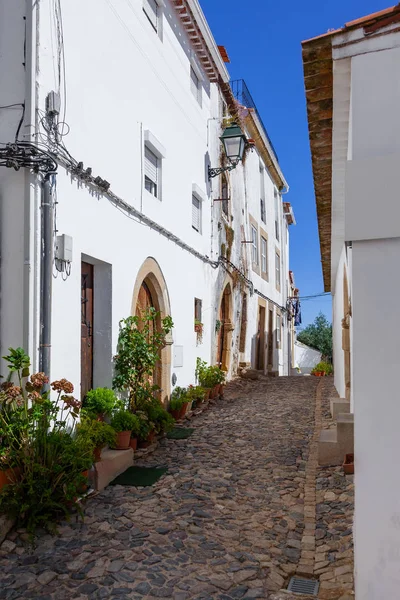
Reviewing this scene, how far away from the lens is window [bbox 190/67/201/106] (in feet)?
37.6

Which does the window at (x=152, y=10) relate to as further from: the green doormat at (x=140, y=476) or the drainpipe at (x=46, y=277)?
the green doormat at (x=140, y=476)

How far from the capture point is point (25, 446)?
15.0 feet

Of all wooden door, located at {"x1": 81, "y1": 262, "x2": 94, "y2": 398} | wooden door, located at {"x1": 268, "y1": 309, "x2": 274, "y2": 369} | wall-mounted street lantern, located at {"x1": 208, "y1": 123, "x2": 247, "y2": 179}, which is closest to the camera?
wooden door, located at {"x1": 81, "y1": 262, "x2": 94, "y2": 398}

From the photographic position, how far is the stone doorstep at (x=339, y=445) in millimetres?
6051

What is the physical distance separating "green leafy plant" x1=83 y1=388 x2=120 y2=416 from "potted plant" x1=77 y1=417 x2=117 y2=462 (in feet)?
1.12

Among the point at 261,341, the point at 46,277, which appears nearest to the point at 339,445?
the point at 46,277

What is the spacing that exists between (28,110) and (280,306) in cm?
1890

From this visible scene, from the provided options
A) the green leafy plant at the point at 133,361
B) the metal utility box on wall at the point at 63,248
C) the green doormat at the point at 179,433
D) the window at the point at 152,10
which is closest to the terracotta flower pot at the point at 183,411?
the green doormat at the point at 179,433

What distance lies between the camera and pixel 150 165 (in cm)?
880

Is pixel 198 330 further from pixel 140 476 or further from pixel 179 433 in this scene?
pixel 140 476

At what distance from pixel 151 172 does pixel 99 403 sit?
13.7 ft

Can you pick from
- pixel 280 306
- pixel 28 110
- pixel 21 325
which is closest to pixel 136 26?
pixel 28 110

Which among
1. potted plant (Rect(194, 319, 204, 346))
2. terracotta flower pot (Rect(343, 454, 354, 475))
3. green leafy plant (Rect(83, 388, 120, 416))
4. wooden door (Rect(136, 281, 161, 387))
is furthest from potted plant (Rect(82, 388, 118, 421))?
potted plant (Rect(194, 319, 204, 346))

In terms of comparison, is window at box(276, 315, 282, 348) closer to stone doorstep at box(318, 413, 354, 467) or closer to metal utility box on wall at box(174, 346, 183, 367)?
metal utility box on wall at box(174, 346, 183, 367)
